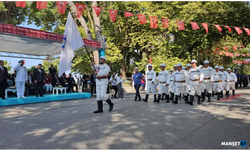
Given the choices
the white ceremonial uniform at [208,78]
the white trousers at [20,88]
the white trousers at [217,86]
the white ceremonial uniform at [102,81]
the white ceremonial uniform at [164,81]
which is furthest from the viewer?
the white trousers at [217,86]

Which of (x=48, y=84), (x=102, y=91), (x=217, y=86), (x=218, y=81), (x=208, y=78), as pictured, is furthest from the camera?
(x=48, y=84)

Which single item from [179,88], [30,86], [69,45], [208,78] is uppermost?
[69,45]

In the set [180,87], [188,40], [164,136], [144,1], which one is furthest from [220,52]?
[164,136]

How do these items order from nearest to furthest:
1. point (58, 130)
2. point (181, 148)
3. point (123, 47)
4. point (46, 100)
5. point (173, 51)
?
point (181, 148) → point (58, 130) → point (46, 100) → point (173, 51) → point (123, 47)

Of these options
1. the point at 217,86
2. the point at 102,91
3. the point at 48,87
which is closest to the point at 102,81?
the point at 102,91

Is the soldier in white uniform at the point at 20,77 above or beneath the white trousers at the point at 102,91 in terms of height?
above

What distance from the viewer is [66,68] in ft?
23.8

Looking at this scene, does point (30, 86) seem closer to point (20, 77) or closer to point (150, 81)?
point (20, 77)

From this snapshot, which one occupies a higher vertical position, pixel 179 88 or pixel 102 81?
pixel 102 81

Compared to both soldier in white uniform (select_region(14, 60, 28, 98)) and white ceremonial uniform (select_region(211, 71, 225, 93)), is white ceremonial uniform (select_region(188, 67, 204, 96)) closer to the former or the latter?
white ceremonial uniform (select_region(211, 71, 225, 93))

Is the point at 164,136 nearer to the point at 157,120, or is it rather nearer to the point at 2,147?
the point at 157,120

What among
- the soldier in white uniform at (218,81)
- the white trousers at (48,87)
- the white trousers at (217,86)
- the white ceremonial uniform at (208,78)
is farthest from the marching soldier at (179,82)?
the white trousers at (48,87)

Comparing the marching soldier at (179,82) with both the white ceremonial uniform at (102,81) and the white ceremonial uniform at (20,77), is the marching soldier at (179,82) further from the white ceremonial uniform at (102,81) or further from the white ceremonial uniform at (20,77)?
the white ceremonial uniform at (20,77)

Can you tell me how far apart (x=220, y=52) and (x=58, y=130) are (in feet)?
71.8
